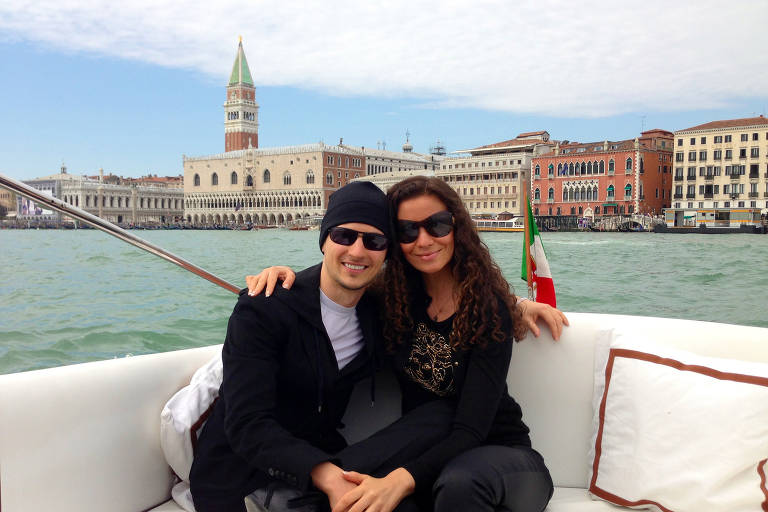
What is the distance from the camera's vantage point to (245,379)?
1004 mm

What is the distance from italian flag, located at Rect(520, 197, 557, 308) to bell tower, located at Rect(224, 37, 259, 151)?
53313 millimetres

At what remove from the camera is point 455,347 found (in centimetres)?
111

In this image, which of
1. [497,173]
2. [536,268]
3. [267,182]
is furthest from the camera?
[267,182]

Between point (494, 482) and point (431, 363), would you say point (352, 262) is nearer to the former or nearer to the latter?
point (431, 363)

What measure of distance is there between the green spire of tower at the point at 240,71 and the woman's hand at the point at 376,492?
56.0 meters

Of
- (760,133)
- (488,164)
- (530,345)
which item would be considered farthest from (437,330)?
(488,164)

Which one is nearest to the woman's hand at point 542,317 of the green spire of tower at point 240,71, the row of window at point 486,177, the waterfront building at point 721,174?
the waterfront building at point 721,174

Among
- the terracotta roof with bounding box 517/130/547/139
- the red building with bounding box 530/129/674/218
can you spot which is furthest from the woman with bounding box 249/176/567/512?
the terracotta roof with bounding box 517/130/547/139

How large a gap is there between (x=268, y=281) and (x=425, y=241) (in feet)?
0.92

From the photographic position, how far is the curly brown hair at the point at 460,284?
3.64 ft

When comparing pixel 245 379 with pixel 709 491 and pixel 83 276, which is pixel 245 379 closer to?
pixel 709 491

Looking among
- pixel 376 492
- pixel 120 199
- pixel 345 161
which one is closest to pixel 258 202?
pixel 345 161

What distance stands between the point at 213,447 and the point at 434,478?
357 millimetres

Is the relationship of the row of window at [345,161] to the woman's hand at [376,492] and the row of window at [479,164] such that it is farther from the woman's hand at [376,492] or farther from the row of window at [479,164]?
the woman's hand at [376,492]
